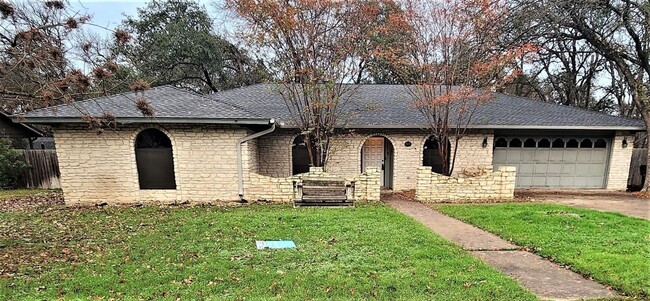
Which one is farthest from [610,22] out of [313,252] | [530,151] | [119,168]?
[119,168]

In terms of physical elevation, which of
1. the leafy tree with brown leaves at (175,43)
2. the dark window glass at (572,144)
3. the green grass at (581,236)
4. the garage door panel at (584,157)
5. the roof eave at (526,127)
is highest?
the leafy tree with brown leaves at (175,43)

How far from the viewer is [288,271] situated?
4.14 meters

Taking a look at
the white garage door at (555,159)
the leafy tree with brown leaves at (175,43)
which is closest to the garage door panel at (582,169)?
the white garage door at (555,159)

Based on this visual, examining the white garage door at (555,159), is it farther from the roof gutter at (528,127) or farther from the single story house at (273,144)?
the roof gutter at (528,127)

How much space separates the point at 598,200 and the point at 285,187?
9532 mm

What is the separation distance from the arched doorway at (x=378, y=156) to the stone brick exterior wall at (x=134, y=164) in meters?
4.66

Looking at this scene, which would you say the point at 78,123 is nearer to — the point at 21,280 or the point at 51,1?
the point at 51,1

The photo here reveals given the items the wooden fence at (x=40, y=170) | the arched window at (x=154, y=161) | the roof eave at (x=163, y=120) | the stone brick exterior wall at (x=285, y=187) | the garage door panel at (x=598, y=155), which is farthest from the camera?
the wooden fence at (x=40, y=170)

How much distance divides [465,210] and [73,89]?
27.9ft

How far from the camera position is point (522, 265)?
4465 mm

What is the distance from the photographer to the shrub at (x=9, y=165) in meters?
11.9

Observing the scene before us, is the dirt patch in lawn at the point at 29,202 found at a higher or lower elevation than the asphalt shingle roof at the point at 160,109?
lower

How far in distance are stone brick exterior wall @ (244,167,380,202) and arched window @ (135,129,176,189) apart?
89.4 inches

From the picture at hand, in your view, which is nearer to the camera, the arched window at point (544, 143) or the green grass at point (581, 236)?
the green grass at point (581, 236)
